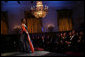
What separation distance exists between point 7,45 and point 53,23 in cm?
424

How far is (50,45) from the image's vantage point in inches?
245

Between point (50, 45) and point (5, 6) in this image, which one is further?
point (5, 6)

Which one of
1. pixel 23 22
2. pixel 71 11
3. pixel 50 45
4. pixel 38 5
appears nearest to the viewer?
pixel 23 22

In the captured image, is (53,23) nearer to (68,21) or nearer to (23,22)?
(68,21)

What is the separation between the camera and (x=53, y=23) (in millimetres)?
9039

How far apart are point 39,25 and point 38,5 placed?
2.94 metres

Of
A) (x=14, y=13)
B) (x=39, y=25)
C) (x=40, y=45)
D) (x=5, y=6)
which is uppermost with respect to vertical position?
(x=5, y=6)

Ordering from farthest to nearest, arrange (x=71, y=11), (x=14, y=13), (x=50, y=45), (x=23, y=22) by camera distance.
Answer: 1. (x=71, y=11)
2. (x=14, y=13)
3. (x=50, y=45)
4. (x=23, y=22)

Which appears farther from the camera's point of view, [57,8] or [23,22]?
[57,8]

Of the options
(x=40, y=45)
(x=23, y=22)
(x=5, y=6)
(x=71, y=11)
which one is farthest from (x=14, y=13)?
(x=71, y=11)

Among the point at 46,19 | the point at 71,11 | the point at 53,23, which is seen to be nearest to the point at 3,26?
the point at 46,19

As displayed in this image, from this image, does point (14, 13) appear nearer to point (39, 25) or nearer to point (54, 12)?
point (39, 25)

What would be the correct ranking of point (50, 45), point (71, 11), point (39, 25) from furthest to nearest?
point (71, 11) < point (39, 25) < point (50, 45)

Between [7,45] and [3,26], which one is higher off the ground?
[3,26]
